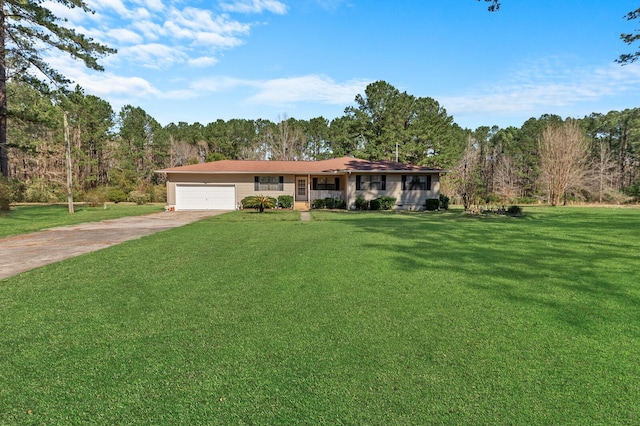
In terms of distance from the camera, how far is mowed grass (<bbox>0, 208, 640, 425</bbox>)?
2.22 metres

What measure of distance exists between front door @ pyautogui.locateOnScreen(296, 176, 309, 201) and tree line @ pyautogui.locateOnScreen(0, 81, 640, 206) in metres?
11.6

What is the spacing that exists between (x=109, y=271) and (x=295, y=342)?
171 inches

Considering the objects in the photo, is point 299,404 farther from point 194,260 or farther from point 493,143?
point 493,143

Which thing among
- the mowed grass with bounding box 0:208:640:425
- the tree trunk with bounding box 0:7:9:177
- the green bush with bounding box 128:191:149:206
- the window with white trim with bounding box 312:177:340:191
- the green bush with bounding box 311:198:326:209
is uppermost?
the tree trunk with bounding box 0:7:9:177

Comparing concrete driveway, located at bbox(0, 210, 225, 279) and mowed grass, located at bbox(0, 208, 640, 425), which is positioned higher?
concrete driveway, located at bbox(0, 210, 225, 279)

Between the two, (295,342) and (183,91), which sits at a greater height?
(183,91)

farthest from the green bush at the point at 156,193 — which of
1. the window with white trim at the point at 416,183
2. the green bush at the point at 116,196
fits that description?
the window with white trim at the point at 416,183

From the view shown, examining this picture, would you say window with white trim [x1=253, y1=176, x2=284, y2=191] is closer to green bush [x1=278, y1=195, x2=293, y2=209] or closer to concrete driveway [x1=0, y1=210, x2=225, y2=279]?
green bush [x1=278, y1=195, x2=293, y2=209]

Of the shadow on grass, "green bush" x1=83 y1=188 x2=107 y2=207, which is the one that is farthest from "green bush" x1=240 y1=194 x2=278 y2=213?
"green bush" x1=83 y1=188 x2=107 y2=207

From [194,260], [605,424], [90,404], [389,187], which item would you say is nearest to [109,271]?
[194,260]

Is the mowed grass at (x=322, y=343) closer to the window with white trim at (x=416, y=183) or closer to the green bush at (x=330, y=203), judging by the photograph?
the window with white trim at (x=416, y=183)

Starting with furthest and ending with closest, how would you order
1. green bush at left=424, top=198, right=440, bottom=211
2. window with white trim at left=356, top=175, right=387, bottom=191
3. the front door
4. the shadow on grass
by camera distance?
1. the front door
2. window with white trim at left=356, top=175, right=387, bottom=191
3. green bush at left=424, top=198, right=440, bottom=211
4. the shadow on grass

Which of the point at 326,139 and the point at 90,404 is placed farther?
the point at 326,139

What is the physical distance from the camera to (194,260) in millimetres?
6750
